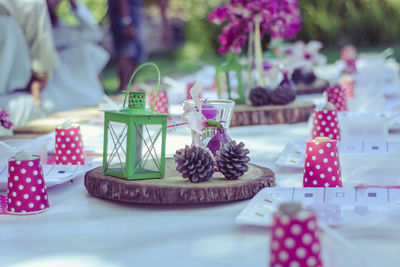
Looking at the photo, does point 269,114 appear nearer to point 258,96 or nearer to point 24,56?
point 258,96

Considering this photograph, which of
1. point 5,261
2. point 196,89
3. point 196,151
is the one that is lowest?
point 5,261

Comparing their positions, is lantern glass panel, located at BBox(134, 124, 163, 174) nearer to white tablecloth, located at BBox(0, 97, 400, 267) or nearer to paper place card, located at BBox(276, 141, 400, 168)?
white tablecloth, located at BBox(0, 97, 400, 267)

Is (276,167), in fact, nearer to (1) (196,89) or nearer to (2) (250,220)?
(1) (196,89)

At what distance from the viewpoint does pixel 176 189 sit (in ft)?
3.99

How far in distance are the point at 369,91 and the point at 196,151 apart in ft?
3.82

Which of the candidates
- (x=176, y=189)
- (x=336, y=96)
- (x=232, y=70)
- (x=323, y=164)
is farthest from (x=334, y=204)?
(x=232, y=70)

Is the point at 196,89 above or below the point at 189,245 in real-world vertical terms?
above

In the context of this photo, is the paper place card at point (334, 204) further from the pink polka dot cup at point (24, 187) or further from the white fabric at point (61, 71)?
the white fabric at point (61, 71)

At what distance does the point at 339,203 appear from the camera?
3.77 feet

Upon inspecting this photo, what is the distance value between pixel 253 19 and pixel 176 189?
135 centimetres

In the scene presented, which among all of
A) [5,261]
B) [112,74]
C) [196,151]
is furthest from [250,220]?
[112,74]

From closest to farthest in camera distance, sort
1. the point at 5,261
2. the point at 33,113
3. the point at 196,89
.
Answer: the point at 5,261 → the point at 196,89 → the point at 33,113

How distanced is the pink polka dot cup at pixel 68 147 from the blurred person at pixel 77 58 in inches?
82.2

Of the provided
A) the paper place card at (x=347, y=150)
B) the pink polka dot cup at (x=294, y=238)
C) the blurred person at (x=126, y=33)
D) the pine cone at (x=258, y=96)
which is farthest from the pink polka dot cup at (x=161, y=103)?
the blurred person at (x=126, y=33)
